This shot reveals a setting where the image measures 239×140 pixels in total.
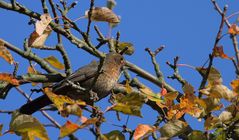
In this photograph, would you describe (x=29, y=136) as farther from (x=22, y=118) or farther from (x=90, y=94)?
(x=90, y=94)

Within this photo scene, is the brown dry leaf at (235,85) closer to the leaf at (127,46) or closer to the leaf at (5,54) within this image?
the leaf at (5,54)

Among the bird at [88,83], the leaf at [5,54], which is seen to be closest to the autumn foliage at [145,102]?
the leaf at [5,54]

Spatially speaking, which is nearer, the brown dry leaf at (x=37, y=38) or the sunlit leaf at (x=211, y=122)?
the sunlit leaf at (x=211, y=122)

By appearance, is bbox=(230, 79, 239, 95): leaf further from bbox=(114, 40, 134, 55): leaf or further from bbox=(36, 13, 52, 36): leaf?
bbox=(114, 40, 134, 55): leaf

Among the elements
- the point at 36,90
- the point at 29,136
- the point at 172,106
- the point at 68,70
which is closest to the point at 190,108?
the point at 172,106

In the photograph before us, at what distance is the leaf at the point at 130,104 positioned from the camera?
10.2 ft

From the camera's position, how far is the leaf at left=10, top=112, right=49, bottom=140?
2992mm

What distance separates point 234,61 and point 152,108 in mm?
1916

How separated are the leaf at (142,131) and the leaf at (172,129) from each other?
0.10 m

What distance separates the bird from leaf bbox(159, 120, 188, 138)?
1.36 meters

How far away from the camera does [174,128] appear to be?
3164 millimetres

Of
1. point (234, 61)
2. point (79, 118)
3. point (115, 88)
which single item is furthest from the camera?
point (115, 88)

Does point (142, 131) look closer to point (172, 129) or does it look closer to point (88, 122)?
point (172, 129)

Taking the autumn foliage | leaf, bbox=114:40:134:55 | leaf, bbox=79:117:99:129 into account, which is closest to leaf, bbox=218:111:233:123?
the autumn foliage
